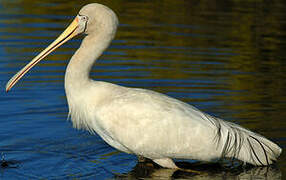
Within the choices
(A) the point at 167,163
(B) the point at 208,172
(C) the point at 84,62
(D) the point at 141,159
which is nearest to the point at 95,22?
(C) the point at 84,62

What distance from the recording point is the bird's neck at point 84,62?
9727mm

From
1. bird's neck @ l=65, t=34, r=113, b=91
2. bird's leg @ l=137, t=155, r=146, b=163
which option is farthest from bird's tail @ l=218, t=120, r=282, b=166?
bird's neck @ l=65, t=34, r=113, b=91

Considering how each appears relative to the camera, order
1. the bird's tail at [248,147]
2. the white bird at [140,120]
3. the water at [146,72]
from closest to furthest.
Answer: the white bird at [140,120] < the bird's tail at [248,147] < the water at [146,72]

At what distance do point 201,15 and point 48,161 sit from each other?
1015 centimetres

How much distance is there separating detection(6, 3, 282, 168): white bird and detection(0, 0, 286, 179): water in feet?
1.07

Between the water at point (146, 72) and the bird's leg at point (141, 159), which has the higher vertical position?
the water at point (146, 72)

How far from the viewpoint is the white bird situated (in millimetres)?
9633

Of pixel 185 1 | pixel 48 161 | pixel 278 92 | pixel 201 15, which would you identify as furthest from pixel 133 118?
pixel 185 1

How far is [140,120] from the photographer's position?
9.65 meters

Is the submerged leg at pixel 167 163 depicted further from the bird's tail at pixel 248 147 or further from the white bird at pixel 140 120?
the bird's tail at pixel 248 147

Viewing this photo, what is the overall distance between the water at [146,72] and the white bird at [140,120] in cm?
33

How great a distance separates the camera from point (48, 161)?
10.1 meters

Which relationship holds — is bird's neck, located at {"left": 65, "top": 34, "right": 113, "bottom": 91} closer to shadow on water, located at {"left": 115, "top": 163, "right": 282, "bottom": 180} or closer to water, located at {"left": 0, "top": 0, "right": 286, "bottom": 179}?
water, located at {"left": 0, "top": 0, "right": 286, "bottom": 179}

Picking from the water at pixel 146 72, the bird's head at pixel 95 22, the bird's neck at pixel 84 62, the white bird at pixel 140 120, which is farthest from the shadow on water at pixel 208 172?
the bird's head at pixel 95 22
